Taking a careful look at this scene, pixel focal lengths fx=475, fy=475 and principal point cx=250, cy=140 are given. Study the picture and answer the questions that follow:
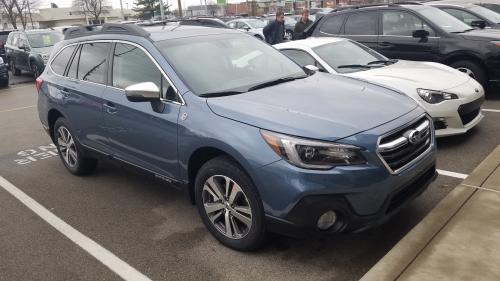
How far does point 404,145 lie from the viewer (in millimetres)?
3312

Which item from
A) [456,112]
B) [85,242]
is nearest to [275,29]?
[456,112]

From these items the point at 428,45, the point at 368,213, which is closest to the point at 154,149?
the point at 368,213

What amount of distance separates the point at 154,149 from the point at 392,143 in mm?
2001

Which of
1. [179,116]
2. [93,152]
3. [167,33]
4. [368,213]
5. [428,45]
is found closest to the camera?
[368,213]

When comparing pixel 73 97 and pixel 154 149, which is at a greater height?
pixel 73 97

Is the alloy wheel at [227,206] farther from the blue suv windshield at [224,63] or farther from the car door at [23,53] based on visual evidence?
the car door at [23,53]

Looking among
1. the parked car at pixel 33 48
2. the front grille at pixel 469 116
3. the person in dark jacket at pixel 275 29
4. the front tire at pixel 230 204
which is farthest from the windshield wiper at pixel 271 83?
the parked car at pixel 33 48

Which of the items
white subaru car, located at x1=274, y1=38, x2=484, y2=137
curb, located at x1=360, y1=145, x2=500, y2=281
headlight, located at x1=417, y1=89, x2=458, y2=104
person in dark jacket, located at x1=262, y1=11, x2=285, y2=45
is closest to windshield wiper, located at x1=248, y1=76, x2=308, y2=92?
white subaru car, located at x1=274, y1=38, x2=484, y2=137

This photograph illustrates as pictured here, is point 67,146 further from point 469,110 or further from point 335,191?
point 469,110

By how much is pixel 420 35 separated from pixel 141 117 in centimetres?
561

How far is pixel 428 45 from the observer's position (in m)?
7.99

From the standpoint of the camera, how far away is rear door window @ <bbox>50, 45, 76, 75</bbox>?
5.56m

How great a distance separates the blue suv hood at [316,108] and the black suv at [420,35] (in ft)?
14.6

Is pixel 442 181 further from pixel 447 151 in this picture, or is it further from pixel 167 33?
pixel 167 33
